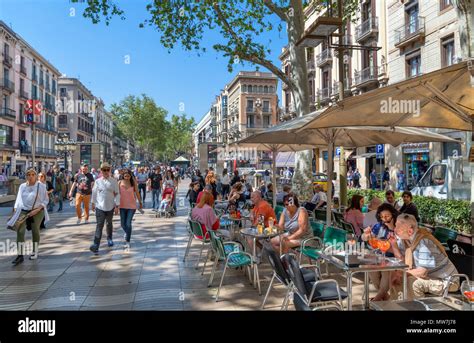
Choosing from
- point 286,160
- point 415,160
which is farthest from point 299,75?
point 286,160

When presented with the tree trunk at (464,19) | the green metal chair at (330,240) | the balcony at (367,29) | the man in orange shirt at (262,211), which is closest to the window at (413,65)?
the balcony at (367,29)

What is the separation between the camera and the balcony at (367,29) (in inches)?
953

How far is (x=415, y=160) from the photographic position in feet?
71.3

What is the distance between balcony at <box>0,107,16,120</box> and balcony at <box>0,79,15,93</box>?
2276 mm

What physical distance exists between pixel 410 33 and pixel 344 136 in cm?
1749

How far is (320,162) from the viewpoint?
35094mm

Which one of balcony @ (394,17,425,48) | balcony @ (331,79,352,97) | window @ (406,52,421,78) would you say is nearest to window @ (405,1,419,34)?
balcony @ (394,17,425,48)

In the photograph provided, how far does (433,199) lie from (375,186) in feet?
49.5

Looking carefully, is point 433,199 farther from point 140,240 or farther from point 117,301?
point 117,301

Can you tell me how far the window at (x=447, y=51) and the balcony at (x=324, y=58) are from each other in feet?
41.4

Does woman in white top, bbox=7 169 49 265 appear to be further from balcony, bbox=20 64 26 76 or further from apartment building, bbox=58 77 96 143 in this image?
apartment building, bbox=58 77 96 143

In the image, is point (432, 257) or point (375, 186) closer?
point (432, 257)

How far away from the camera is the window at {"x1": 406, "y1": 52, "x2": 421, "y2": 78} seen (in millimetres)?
20906

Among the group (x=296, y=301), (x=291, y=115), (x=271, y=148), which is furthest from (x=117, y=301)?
(x=291, y=115)
